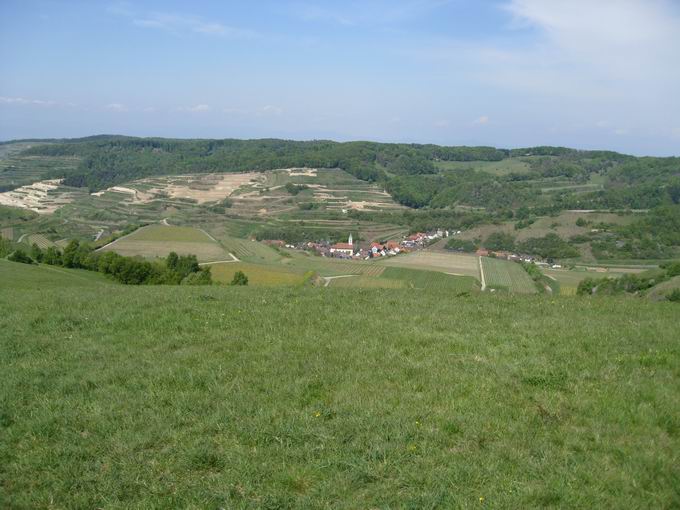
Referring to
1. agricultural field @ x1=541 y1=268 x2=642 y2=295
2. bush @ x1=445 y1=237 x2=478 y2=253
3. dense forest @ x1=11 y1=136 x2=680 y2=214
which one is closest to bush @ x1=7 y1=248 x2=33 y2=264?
agricultural field @ x1=541 y1=268 x2=642 y2=295

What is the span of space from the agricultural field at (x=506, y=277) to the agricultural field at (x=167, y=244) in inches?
1179

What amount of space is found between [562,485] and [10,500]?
5384mm

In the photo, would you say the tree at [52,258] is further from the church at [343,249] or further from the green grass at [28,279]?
the church at [343,249]

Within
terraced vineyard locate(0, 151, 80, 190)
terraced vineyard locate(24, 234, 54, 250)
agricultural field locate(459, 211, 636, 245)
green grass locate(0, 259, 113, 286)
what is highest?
terraced vineyard locate(0, 151, 80, 190)

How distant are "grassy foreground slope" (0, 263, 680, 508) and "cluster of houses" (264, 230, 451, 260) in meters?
68.5

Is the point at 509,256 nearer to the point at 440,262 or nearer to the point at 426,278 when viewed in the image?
the point at 440,262

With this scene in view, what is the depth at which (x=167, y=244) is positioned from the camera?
73.5 m

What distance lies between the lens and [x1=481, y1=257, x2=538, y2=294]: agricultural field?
50503 millimetres

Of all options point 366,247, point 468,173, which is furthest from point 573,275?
point 468,173

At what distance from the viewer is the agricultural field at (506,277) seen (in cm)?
5050

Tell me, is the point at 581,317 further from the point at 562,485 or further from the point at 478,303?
the point at 562,485

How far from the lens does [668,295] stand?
1833cm

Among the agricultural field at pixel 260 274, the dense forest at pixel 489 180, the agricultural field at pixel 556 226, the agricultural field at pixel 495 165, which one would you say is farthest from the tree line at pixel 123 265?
the agricultural field at pixel 495 165

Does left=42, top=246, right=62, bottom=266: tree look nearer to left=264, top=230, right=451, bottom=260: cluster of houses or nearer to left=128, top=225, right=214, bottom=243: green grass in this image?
left=128, top=225, right=214, bottom=243: green grass
